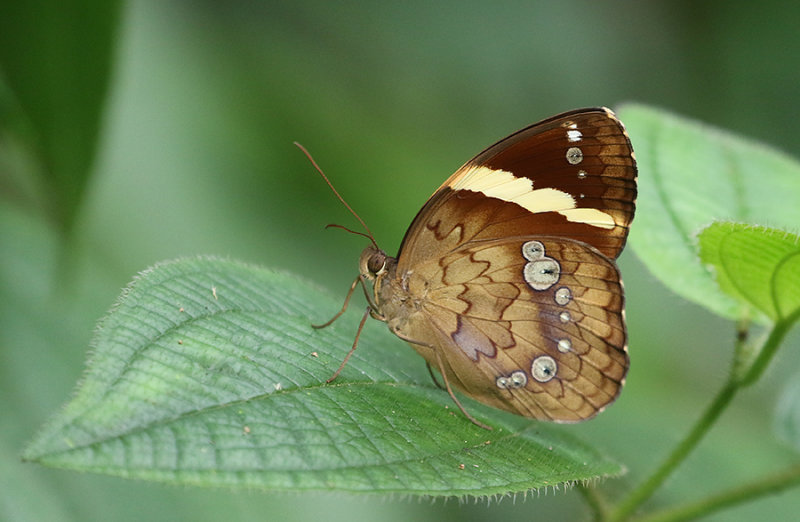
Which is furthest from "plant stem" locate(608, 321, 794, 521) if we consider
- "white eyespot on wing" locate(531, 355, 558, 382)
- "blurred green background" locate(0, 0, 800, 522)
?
"blurred green background" locate(0, 0, 800, 522)

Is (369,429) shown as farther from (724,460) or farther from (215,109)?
(215,109)

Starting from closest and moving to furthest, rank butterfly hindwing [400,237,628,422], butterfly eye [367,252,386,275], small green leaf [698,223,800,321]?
small green leaf [698,223,800,321]
butterfly hindwing [400,237,628,422]
butterfly eye [367,252,386,275]

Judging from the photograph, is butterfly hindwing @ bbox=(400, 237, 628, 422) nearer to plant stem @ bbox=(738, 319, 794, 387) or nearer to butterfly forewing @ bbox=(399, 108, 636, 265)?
butterfly forewing @ bbox=(399, 108, 636, 265)

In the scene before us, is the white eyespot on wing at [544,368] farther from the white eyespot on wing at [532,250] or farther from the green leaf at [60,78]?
the green leaf at [60,78]

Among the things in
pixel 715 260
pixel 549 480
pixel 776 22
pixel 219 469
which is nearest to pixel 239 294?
pixel 219 469

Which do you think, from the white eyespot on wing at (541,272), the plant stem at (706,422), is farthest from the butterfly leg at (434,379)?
the plant stem at (706,422)
